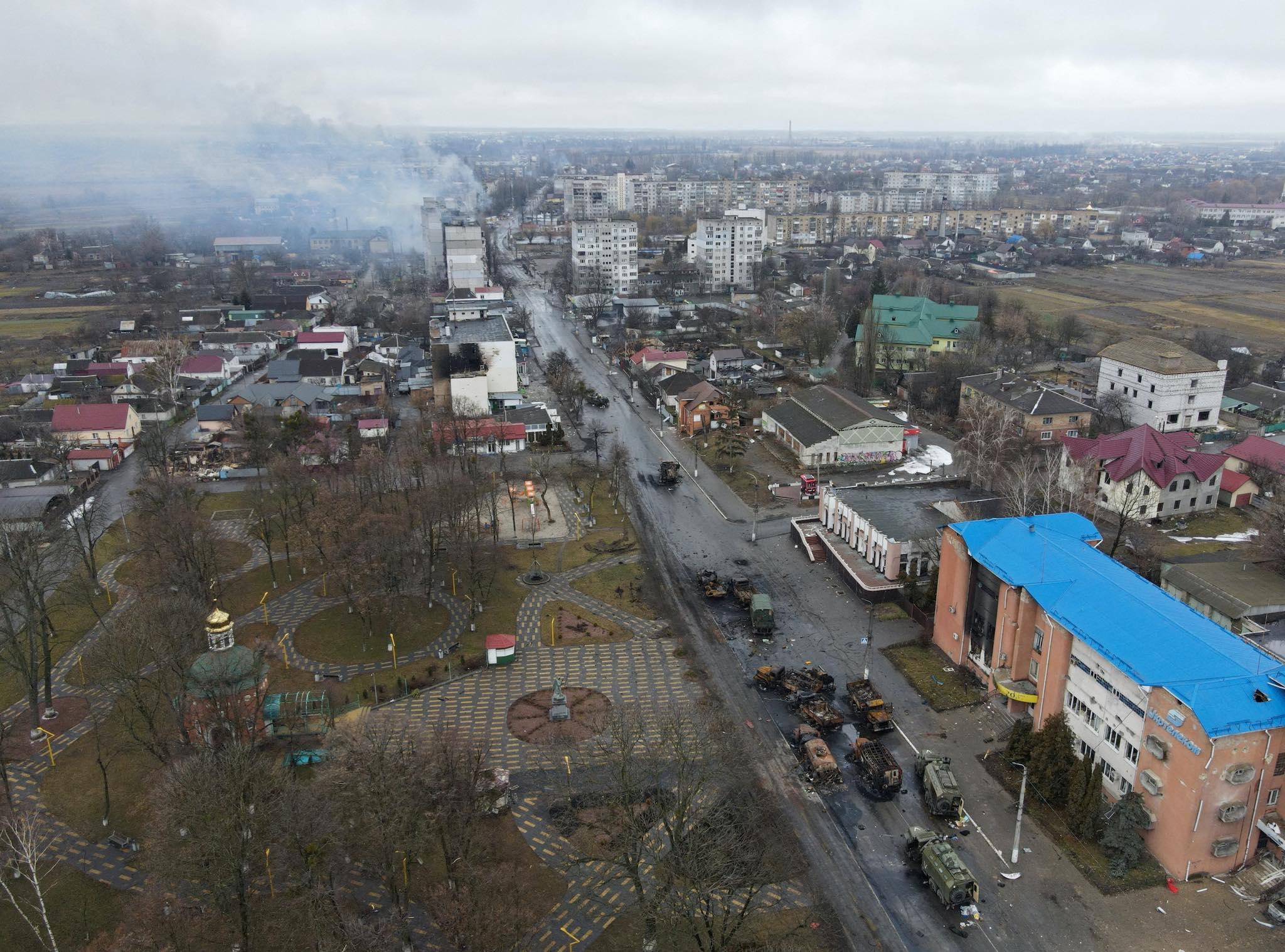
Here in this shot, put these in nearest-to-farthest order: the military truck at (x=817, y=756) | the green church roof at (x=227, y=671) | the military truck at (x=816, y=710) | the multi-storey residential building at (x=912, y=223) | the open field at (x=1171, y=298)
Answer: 1. the military truck at (x=817, y=756)
2. the green church roof at (x=227, y=671)
3. the military truck at (x=816, y=710)
4. the open field at (x=1171, y=298)
5. the multi-storey residential building at (x=912, y=223)

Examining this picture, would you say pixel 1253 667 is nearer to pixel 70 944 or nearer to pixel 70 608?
pixel 70 944

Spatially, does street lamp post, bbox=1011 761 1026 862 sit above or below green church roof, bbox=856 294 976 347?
below

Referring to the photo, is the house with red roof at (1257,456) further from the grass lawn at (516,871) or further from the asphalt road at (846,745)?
the grass lawn at (516,871)

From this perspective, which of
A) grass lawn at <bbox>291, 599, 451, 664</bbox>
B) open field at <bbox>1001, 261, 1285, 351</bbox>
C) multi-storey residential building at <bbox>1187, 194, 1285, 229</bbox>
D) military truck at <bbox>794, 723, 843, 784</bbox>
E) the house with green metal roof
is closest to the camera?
military truck at <bbox>794, 723, 843, 784</bbox>

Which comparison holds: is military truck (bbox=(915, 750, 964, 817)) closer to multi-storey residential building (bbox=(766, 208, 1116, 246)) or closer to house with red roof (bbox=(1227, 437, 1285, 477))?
house with red roof (bbox=(1227, 437, 1285, 477))

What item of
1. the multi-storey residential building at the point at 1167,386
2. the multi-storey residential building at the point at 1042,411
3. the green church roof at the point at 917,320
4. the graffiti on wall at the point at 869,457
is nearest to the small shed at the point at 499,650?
the graffiti on wall at the point at 869,457

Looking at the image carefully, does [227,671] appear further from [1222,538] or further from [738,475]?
[1222,538]

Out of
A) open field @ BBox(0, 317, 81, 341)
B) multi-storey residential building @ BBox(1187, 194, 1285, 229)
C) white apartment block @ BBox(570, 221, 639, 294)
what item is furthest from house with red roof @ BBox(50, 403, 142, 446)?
multi-storey residential building @ BBox(1187, 194, 1285, 229)

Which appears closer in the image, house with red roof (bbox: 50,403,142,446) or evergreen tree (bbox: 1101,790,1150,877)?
evergreen tree (bbox: 1101,790,1150,877)
